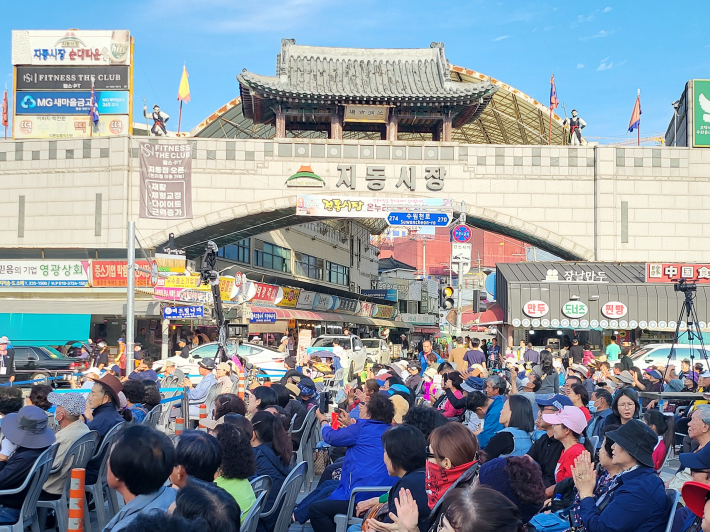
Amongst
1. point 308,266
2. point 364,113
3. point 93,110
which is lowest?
point 308,266

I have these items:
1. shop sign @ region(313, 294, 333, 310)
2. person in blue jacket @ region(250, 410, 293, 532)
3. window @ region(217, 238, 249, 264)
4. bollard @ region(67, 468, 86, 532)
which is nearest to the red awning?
shop sign @ region(313, 294, 333, 310)

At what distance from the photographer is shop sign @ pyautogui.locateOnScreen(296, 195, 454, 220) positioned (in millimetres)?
29484

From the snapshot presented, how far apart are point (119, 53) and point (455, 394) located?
26.7m

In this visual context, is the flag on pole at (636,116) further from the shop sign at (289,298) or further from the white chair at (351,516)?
the white chair at (351,516)

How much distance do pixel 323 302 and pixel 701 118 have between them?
21625mm

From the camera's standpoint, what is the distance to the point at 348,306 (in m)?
47.4

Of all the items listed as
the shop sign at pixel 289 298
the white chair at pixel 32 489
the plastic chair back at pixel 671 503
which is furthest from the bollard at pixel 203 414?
the shop sign at pixel 289 298

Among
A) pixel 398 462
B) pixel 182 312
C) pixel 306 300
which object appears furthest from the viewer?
pixel 306 300

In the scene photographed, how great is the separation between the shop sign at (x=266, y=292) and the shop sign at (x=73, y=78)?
10426 millimetres

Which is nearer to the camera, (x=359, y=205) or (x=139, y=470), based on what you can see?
(x=139, y=470)

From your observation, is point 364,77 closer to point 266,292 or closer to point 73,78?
point 266,292

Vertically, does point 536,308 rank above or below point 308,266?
below

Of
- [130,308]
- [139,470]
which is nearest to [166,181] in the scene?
[130,308]

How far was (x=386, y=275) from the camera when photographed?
6675 cm
